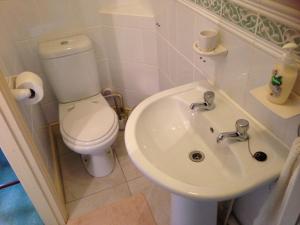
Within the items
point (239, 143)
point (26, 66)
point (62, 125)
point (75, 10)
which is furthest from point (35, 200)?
point (75, 10)

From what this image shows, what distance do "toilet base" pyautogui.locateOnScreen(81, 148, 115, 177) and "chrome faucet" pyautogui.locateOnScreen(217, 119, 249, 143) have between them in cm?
107

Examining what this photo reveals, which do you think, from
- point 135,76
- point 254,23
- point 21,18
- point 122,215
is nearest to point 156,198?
point 122,215

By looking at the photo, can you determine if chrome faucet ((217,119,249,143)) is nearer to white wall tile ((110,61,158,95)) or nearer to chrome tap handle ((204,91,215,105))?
chrome tap handle ((204,91,215,105))

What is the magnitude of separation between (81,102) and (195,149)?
1.09m

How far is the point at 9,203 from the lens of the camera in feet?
5.96

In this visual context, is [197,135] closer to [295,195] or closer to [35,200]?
[295,195]

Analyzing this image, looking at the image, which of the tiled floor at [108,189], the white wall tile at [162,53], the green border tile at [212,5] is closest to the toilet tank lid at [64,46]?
the white wall tile at [162,53]

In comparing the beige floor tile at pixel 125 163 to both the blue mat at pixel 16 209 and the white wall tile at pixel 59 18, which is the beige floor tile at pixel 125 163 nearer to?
the blue mat at pixel 16 209

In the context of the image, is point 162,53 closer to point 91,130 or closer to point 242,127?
point 91,130

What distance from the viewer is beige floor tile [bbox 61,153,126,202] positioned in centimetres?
184

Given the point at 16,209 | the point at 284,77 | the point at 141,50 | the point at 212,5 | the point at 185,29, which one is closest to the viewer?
the point at 284,77

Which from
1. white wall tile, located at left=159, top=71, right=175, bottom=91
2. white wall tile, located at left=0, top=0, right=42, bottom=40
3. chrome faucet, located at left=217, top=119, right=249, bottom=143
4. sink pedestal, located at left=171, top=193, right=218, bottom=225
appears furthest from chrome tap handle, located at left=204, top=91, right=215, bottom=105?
white wall tile, located at left=0, top=0, right=42, bottom=40

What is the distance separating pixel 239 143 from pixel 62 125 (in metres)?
1.20

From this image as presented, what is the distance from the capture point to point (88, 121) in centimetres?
175
